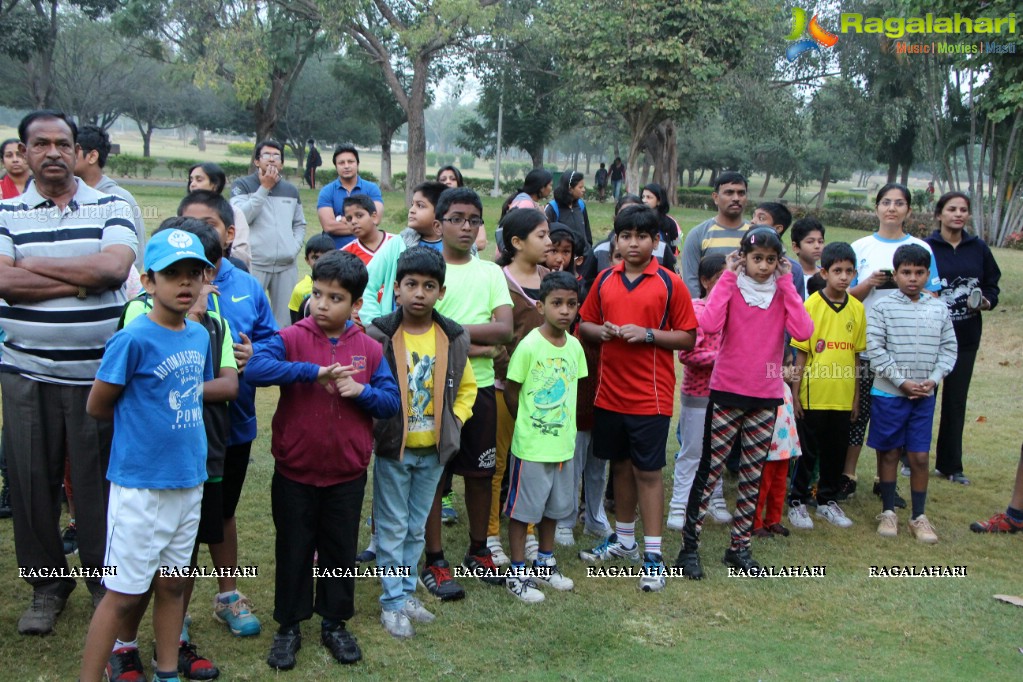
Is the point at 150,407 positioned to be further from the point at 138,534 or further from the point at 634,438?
the point at 634,438

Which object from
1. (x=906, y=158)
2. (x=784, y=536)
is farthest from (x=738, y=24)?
(x=784, y=536)

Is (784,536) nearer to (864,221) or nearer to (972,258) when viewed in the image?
(972,258)

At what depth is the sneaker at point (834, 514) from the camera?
Result: 5.80 m

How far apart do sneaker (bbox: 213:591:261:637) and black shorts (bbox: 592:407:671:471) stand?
196cm

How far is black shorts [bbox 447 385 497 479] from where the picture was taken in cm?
457

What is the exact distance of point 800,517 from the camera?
577 centimetres

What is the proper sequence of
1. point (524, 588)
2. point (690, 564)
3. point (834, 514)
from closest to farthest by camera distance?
point (524, 588), point (690, 564), point (834, 514)

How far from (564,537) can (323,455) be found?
6.55 feet

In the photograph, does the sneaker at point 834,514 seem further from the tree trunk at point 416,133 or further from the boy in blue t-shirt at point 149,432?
the tree trunk at point 416,133

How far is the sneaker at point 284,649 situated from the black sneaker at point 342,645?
0.38 ft

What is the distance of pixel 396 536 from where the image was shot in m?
4.18

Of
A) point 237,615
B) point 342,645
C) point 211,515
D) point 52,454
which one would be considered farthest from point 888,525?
point 52,454

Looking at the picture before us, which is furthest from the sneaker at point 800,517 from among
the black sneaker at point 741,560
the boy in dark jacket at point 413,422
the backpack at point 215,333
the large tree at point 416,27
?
the large tree at point 416,27

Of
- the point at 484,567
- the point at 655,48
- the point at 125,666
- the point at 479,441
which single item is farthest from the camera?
the point at 655,48
